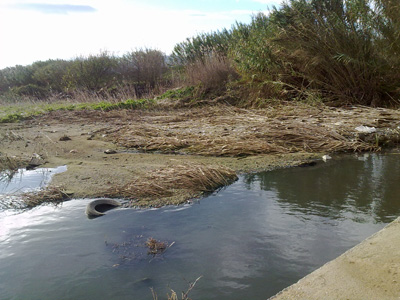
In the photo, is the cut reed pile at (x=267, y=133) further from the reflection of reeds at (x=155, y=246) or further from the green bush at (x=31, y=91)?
the green bush at (x=31, y=91)

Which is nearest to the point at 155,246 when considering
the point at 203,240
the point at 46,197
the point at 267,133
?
the point at 203,240

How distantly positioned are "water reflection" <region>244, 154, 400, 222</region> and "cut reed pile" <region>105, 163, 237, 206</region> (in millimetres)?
577

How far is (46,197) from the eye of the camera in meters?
5.59

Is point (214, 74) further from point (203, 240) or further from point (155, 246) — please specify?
point (155, 246)

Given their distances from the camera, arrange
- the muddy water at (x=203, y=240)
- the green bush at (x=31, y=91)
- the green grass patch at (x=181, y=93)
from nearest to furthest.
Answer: the muddy water at (x=203, y=240)
the green grass patch at (x=181, y=93)
the green bush at (x=31, y=91)

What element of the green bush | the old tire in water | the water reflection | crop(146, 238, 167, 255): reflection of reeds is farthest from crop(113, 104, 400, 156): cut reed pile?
the green bush

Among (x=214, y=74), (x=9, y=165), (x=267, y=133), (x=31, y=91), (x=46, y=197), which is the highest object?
(x=31, y=91)

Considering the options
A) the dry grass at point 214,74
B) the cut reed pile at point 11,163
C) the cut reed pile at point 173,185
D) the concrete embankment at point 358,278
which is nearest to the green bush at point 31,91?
the dry grass at point 214,74

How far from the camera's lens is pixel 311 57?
11.0 metres

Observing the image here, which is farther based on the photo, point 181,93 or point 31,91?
point 31,91

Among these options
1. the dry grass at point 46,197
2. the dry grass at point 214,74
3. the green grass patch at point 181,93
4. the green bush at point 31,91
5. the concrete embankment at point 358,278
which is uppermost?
the green bush at point 31,91

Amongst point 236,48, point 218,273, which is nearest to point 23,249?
point 218,273

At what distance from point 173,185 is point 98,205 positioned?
109cm

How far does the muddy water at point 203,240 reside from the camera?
3381 mm
